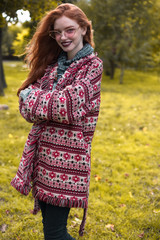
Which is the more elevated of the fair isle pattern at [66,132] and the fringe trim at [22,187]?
the fair isle pattern at [66,132]

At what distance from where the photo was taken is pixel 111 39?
15.0m

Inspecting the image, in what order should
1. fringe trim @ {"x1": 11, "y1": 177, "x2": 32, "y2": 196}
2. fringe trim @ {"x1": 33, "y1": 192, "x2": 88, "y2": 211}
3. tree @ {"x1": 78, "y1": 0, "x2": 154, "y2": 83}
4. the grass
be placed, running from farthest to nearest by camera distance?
tree @ {"x1": 78, "y1": 0, "x2": 154, "y2": 83}, the grass, fringe trim @ {"x1": 11, "y1": 177, "x2": 32, "y2": 196}, fringe trim @ {"x1": 33, "y1": 192, "x2": 88, "y2": 211}

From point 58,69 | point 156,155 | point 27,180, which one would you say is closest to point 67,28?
point 58,69

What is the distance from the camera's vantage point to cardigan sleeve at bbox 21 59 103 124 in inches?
58.0

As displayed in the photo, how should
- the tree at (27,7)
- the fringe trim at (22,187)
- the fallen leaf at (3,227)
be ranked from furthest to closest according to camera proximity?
1. the tree at (27,7)
2. the fallen leaf at (3,227)
3. the fringe trim at (22,187)

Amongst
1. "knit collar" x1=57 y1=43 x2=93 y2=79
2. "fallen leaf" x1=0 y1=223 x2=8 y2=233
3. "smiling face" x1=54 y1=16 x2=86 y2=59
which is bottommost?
"fallen leaf" x1=0 y1=223 x2=8 y2=233

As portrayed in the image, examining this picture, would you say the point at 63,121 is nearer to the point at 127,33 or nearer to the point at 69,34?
the point at 69,34

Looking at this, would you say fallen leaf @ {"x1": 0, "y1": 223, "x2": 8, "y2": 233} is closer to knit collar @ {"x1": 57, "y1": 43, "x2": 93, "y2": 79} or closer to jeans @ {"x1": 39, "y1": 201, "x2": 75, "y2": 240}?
jeans @ {"x1": 39, "y1": 201, "x2": 75, "y2": 240}

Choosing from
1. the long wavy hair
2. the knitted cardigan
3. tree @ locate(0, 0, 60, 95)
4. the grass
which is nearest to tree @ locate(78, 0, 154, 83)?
the grass

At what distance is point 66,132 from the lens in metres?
1.58

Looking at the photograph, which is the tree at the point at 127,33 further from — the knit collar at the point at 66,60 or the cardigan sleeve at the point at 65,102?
the cardigan sleeve at the point at 65,102

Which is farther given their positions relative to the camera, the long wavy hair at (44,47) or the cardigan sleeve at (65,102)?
the long wavy hair at (44,47)

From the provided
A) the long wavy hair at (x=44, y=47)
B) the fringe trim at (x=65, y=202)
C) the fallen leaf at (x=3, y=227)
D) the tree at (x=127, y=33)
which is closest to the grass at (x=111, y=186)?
the fallen leaf at (x=3, y=227)

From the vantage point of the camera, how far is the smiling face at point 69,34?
1.63 metres
